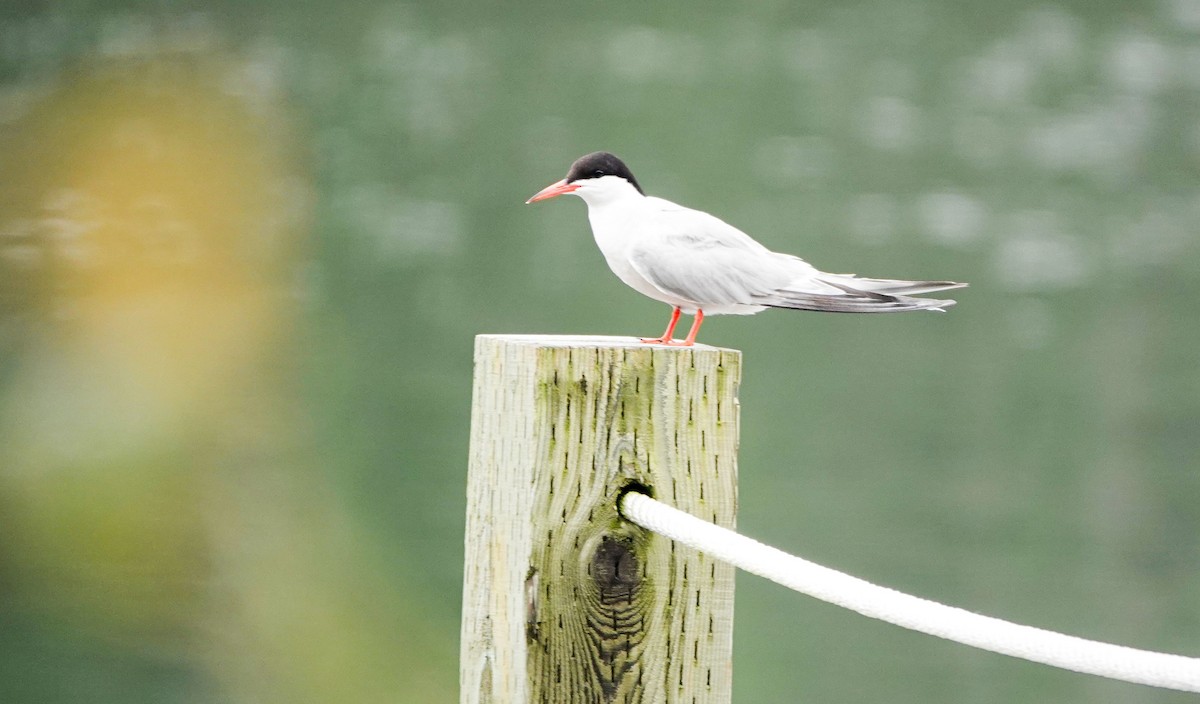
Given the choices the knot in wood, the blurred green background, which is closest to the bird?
the knot in wood

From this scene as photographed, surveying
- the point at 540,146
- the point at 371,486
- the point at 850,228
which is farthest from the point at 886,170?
the point at 371,486

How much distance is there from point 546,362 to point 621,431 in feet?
0.32

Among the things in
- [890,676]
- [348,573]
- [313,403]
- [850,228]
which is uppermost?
[850,228]

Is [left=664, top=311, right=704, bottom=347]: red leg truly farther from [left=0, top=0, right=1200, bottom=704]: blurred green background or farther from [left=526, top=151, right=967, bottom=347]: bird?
[left=0, top=0, right=1200, bottom=704]: blurred green background

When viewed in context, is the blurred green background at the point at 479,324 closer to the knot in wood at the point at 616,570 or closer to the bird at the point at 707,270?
the bird at the point at 707,270

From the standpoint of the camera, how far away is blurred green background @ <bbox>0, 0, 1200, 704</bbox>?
320cm

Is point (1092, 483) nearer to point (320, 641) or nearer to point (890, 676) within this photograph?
point (890, 676)

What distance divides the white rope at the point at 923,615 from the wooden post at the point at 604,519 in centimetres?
5

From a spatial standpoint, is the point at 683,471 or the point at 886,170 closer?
the point at 683,471

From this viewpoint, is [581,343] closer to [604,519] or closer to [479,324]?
Result: [604,519]

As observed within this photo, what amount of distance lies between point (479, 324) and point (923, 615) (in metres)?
2.32

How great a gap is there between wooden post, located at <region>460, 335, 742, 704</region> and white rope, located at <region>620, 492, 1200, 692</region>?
0.05 m

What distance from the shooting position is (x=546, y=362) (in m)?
1.14

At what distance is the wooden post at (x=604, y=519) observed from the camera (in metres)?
1.15
